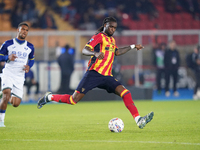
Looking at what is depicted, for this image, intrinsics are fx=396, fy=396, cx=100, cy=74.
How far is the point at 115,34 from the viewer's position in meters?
16.8

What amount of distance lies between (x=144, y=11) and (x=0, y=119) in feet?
55.5

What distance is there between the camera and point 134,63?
17281mm

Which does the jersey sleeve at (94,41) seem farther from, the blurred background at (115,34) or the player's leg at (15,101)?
the blurred background at (115,34)

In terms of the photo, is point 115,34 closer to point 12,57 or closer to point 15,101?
point 15,101

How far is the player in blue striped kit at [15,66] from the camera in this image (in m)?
7.82

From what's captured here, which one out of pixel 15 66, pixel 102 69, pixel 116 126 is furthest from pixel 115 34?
pixel 116 126

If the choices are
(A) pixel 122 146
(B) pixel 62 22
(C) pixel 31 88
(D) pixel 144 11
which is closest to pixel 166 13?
(D) pixel 144 11

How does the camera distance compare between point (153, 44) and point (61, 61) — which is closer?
point (61, 61)

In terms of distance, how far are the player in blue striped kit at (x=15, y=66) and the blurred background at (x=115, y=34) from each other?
26.4 feet

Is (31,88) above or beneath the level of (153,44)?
beneath

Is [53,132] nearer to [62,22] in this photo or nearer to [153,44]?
[153,44]

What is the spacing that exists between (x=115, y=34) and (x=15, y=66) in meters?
9.18

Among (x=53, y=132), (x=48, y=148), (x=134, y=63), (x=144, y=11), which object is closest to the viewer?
(x=48, y=148)

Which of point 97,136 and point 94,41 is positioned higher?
point 94,41
